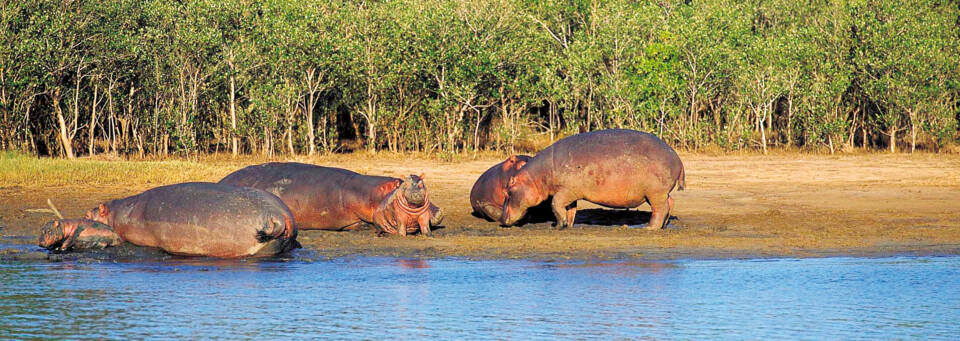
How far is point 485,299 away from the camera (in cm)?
870

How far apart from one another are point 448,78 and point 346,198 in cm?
1558

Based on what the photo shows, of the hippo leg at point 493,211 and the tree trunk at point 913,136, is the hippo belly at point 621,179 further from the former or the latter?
the tree trunk at point 913,136

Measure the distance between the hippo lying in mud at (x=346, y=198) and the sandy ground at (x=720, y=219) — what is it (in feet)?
0.70

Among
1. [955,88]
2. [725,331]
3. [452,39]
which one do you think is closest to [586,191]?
[725,331]

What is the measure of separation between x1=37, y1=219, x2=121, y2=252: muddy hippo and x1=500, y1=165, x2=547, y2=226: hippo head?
15.4 feet

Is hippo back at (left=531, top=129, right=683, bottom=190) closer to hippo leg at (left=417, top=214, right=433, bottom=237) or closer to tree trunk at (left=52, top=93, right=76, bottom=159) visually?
hippo leg at (left=417, top=214, right=433, bottom=237)

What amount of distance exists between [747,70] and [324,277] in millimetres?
20365

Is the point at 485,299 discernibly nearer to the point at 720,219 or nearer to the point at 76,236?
the point at 76,236

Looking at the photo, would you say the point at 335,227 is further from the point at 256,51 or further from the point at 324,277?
the point at 256,51

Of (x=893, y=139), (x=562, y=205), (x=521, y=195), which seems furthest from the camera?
(x=893, y=139)

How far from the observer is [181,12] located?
26.9 meters

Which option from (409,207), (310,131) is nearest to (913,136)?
(310,131)

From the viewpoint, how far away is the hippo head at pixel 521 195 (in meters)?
13.4

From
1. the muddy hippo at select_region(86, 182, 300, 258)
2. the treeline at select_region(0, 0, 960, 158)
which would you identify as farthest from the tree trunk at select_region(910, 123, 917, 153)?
the muddy hippo at select_region(86, 182, 300, 258)
